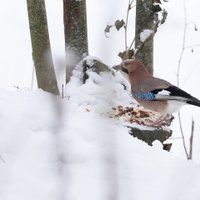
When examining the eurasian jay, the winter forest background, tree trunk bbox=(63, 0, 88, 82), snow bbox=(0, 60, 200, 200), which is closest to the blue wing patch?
the eurasian jay

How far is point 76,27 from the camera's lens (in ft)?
19.0

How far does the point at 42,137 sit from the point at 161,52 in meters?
7.69

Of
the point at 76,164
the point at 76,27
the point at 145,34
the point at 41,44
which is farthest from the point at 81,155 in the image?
the point at 145,34

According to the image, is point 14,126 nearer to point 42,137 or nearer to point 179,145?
point 42,137

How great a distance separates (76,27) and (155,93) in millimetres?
1197

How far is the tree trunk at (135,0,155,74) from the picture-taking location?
6.21 meters

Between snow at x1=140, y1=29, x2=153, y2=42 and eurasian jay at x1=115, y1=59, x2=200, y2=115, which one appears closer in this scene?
eurasian jay at x1=115, y1=59, x2=200, y2=115

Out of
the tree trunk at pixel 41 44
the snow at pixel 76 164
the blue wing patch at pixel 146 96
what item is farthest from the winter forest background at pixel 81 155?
the tree trunk at pixel 41 44

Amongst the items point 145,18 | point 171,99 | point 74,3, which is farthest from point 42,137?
point 145,18

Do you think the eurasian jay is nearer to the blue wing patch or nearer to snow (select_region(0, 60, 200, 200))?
the blue wing patch

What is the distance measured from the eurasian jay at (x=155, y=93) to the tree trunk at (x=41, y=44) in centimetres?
77

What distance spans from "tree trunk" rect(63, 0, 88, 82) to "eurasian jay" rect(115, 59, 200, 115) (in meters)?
0.70

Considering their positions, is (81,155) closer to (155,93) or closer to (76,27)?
(155,93)

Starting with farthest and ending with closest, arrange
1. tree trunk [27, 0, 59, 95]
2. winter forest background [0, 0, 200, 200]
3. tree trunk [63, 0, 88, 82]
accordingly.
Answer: tree trunk [63, 0, 88, 82]
tree trunk [27, 0, 59, 95]
winter forest background [0, 0, 200, 200]
